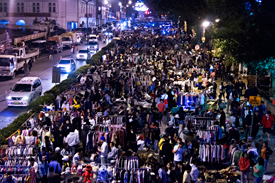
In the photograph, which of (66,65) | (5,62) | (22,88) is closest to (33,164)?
(22,88)

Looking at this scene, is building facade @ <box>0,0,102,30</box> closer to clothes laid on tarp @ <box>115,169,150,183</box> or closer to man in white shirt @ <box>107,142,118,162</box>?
man in white shirt @ <box>107,142,118,162</box>

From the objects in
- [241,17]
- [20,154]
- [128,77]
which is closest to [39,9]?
[128,77]

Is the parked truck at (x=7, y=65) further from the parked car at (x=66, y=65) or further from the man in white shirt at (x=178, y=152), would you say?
the man in white shirt at (x=178, y=152)

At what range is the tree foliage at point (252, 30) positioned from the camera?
1906 cm

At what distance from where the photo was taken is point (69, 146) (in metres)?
12.9

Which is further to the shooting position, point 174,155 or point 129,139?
point 129,139

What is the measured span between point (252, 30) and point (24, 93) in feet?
47.3

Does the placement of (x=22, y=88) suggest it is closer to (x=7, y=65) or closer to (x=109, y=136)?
(x=7, y=65)

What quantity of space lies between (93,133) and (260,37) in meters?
11.6

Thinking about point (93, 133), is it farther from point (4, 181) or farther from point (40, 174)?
point (4, 181)

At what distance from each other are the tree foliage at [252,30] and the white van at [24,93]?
1241 cm

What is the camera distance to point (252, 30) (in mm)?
19719

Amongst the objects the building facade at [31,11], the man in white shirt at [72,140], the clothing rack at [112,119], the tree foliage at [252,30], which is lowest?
the man in white shirt at [72,140]

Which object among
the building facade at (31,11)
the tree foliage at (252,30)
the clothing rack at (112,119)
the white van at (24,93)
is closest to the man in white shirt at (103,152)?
the clothing rack at (112,119)
